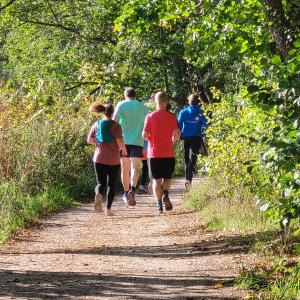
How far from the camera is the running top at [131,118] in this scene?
13.2 m

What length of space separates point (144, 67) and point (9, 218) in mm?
11598

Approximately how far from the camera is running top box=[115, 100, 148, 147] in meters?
13.2

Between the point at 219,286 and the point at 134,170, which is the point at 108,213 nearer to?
the point at 134,170

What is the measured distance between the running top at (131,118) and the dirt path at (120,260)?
1793 mm

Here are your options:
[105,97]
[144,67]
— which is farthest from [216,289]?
[144,67]

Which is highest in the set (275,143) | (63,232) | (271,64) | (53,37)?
(53,37)

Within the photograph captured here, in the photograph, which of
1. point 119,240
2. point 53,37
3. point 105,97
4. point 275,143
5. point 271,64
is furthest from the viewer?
point 53,37

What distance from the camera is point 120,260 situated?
26.5 ft

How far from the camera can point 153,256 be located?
326 inches

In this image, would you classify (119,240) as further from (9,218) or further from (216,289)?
(216,289)

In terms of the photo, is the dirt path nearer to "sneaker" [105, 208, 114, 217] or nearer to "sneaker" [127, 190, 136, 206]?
"sneaker" [105, 208, 114, 217]

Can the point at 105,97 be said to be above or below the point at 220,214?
above

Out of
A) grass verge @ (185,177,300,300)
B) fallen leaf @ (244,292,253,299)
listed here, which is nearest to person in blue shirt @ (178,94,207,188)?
grass verge @ (185,177,300,300)

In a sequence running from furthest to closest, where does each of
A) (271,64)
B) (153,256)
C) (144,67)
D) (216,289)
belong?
1. (144,67)
2. (153,256)
3. (216,289)
4. (271,64)
